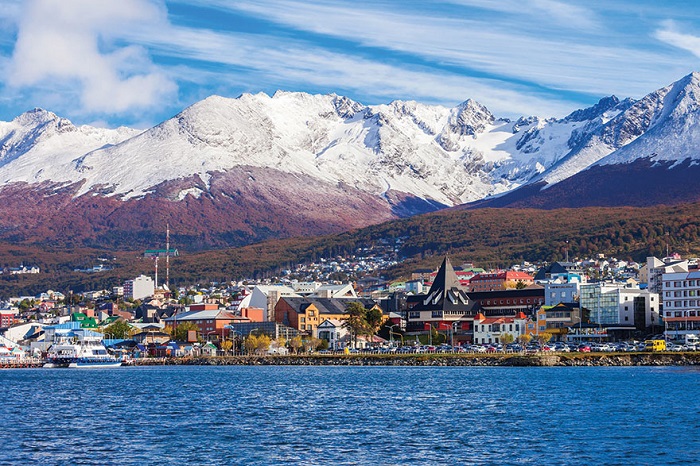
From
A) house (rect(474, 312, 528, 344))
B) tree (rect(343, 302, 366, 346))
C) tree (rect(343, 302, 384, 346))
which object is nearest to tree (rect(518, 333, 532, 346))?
house (rect(474, 312, 528, 344))

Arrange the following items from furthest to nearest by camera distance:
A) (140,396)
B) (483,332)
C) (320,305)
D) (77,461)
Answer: (320,305), (483,332), (140,396), (77,461)

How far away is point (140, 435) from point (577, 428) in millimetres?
18748

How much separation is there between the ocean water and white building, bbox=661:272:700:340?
39308 millimetres

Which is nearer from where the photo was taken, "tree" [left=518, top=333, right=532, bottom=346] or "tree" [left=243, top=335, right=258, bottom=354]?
"tree" [left=518, top=333, right=532, bottom=346]

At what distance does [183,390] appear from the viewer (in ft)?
246

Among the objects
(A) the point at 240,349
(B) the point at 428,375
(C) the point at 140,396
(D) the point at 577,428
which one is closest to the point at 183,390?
(C) the point at 140,396

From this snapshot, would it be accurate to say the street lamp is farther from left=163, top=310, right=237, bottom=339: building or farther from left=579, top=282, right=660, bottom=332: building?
left=579, top=282, right=660, bottom=332: building

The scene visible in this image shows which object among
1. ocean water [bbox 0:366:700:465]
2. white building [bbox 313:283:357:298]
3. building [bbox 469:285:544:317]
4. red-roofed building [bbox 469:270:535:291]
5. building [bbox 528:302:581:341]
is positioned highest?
red-roofed building [bbox 469:270:535:291]

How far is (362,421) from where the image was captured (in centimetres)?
5262

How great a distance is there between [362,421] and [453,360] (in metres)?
58.6

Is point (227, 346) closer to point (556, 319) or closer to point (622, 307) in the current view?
point (556, 319)

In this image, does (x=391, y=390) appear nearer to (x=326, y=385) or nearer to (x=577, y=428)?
(x=326, y=385)

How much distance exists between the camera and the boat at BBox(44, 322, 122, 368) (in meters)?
124

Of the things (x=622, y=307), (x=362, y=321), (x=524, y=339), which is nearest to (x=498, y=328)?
(x=524, y=339)
